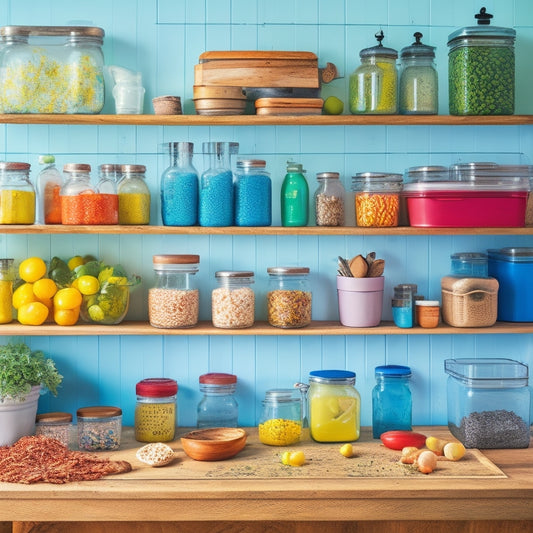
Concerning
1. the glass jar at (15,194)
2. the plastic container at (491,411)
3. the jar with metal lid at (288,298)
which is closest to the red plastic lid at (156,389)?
the jar with metal lid at (288,298)

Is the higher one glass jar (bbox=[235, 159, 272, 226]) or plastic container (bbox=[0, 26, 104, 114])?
plastic container (bbox=[0, 26, 104, 114])

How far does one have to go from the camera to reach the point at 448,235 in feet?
9.69

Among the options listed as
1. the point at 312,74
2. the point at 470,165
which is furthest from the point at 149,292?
the point at 470,165

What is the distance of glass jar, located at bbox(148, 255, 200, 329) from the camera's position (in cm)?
274

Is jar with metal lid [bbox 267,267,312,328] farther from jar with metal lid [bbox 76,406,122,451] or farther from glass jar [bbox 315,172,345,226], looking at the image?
jar with metal lid [bbox 76,406,122,451]

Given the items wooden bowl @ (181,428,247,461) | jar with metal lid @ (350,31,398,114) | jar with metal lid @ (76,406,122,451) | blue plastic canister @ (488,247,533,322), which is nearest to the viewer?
wooden bowl @ (181,428,247,461)

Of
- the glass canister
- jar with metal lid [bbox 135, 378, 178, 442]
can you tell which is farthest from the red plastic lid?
the glass canister

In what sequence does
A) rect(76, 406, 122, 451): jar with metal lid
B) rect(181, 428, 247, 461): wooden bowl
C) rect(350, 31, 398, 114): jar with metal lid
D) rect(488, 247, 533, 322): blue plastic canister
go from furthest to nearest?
rect(488, 247, 533, 322): blue plastic canister < rect(350, 31, 398, 114): jar with metal lid < rect(76, 406, 122, 451): jar with metal lid < rect(181, 428, 247, 461): wooden bowl

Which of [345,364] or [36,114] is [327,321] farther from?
[36,114]

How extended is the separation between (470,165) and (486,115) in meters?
0.17

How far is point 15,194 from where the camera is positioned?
2719mm

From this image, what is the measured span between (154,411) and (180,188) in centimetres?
74

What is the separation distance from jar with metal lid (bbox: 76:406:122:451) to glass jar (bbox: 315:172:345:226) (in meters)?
0.94

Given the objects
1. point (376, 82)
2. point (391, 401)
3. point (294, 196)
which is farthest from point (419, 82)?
point (391, 401)
